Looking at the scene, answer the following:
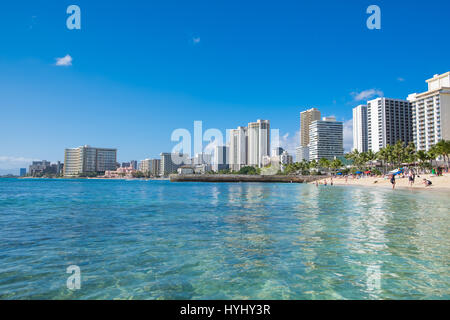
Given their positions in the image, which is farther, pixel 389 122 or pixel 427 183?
pixel 389 122

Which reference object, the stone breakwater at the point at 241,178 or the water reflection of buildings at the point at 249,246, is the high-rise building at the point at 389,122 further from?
the water reflection of buildings at the point at 249,246

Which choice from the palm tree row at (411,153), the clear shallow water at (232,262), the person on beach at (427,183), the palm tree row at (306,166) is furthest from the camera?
the palm tree row at (306,166)

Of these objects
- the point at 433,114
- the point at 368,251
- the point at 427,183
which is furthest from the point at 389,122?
the point at 368,251

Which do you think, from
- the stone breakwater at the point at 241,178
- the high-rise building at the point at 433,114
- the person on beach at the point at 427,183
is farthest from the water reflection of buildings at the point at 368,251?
the high-rise building at the point at 433,114

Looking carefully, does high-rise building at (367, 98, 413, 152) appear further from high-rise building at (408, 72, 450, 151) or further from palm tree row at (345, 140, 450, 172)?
palm tree row at (345, 140, 450, 172)

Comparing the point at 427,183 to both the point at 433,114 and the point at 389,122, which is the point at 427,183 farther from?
the point at 389,122

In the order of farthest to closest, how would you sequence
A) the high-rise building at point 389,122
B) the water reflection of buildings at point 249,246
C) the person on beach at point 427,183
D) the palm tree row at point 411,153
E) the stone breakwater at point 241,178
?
the high-rise building at point 389,122 → the stone breakwater at point 241,178 → the palm tree row at point 411,153 → the person on beach at point 427,183 → the water reflection of buildings at point 249,246

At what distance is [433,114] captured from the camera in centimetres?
15025

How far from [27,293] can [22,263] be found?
2864mm

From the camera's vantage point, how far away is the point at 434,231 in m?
12.8

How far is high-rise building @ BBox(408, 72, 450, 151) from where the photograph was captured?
477 ft

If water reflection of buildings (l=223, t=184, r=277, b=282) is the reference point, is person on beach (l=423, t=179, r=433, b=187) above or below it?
→ above

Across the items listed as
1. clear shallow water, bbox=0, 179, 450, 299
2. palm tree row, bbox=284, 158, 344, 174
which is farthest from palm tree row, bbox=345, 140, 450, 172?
clear shallow water, bbox=0, 179, 450, 299

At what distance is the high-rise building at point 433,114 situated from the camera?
145 metres
